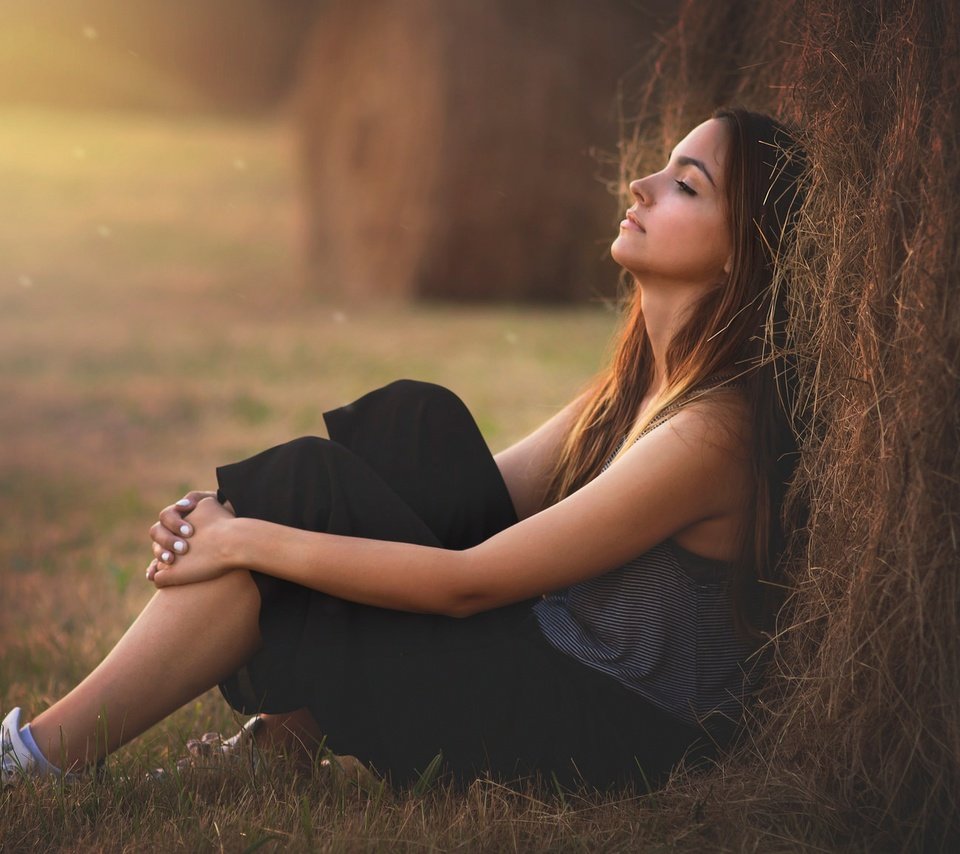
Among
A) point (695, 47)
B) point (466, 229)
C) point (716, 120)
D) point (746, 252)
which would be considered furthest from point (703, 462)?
point (466, 229)

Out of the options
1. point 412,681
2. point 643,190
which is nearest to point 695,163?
point 643,190

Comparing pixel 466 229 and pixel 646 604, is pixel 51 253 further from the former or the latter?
pixel 646 604

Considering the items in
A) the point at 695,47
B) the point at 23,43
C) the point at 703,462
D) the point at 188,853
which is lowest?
the point at 188,853

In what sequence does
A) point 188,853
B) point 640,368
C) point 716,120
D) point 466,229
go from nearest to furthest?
point 188,853, point 716,120, point 640,368, point 466,229

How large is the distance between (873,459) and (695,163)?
0.63 meters

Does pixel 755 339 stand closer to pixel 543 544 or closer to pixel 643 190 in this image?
pixel 643 190

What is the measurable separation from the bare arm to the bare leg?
0.27ft

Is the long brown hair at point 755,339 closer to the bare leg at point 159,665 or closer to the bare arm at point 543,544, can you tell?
the bare arm at point 543,544

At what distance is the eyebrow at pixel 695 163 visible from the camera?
2043mm

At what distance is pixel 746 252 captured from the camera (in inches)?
78.6

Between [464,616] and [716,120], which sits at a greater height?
[716,120]

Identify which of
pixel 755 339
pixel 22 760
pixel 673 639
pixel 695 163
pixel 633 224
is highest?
pixel 695 163

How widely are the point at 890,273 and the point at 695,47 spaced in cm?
129

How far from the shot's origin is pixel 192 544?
76.7 inches
